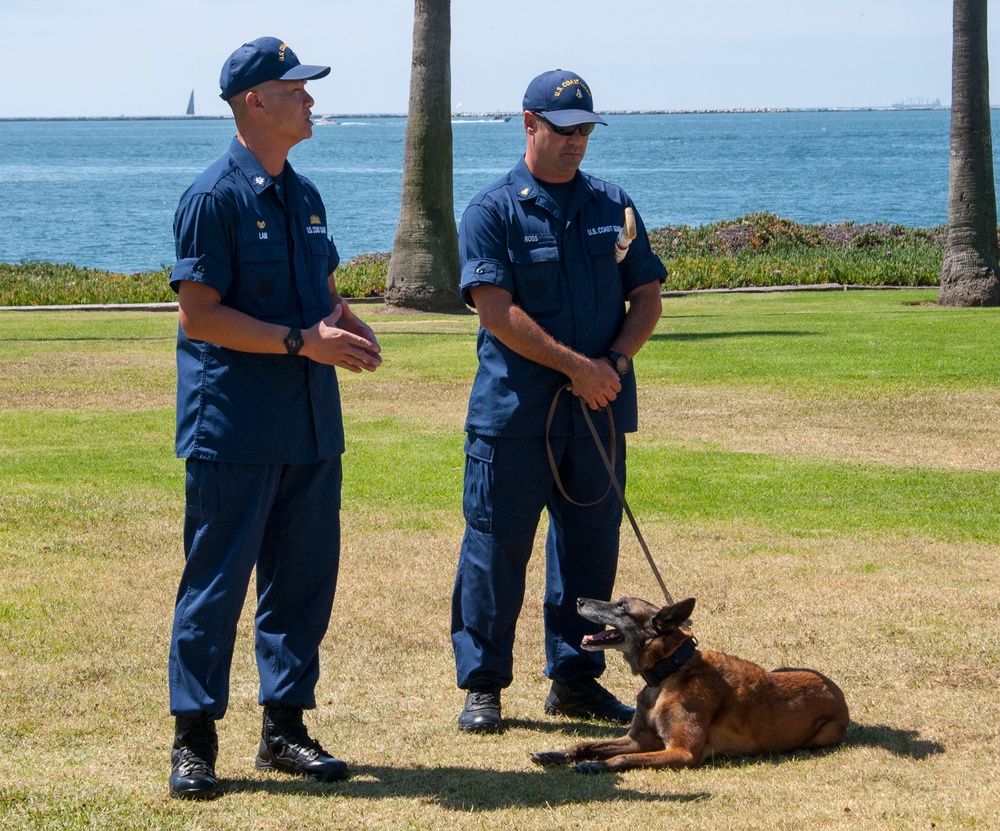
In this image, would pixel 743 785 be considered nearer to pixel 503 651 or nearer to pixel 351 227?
pixel 503 651

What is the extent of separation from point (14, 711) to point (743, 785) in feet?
8.91

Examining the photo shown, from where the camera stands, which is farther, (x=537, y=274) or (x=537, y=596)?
(x=537, y=596)

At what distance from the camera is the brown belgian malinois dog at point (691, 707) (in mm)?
4527

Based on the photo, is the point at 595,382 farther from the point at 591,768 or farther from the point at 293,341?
the point at 591,768

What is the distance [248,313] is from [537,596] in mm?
3003

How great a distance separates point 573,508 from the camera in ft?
16.9

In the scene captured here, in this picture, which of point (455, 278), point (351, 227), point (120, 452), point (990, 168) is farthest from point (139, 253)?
point (120, 452)

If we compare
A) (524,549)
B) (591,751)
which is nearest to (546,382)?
(524,549)

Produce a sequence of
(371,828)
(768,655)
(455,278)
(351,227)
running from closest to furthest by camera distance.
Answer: (371,828)
(768,655)
(455,278)
(351,227)

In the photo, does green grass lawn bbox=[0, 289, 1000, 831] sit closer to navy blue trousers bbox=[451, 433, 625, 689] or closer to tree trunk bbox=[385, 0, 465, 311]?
navy blue trousers bbox=[451, 433, 625, 689]

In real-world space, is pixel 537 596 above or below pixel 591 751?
below

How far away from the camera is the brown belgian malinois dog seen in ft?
14.9

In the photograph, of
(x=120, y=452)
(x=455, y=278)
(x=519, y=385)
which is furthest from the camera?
(x=455, y=278)

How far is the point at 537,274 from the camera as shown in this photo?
16.5 ft
